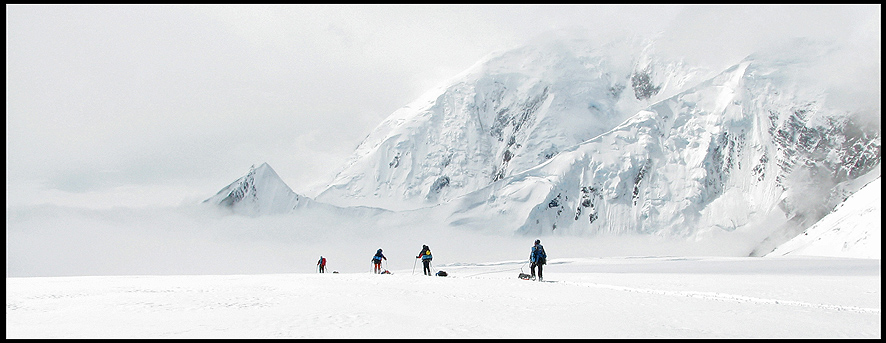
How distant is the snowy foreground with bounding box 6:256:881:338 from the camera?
11562mm

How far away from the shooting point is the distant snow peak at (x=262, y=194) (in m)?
190

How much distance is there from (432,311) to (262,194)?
18596 cm

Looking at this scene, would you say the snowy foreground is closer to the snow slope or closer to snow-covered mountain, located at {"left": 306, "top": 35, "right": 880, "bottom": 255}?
the snow slope

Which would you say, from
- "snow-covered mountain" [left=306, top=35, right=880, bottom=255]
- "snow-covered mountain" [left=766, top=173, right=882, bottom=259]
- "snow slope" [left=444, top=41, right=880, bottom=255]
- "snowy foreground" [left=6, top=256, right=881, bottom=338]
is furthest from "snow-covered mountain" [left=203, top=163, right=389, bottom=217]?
"snowy foreground" [left=6, top=256, right=881, bottom=338]

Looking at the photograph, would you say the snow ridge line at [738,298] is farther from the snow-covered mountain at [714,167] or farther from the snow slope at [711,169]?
the snow-covered mountain at [714,167]

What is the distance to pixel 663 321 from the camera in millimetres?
13102

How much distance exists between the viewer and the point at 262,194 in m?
192

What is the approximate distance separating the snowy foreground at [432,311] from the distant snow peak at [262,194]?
171514 mm

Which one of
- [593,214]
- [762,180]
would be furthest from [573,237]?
[762,180]

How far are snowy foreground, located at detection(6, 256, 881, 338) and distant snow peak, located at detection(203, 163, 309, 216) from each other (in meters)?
172

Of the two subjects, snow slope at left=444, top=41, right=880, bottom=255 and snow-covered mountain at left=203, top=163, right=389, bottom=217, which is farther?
snow-covered mountain at left=203, top=163, right=389, bottom=217

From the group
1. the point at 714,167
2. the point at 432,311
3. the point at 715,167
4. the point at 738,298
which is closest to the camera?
the point at 432,311

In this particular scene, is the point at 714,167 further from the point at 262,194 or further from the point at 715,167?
the point at 262,194

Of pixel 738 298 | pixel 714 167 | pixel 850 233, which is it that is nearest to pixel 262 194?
pixel 714 167
